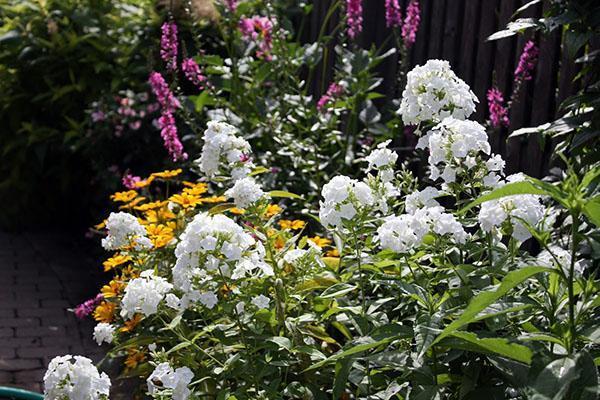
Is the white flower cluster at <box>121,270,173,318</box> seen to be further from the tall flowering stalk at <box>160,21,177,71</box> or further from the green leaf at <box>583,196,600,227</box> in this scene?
the tall flowering stalk at <box>160,21,177,71</box>

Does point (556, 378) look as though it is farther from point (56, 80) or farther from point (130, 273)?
point (56, 80)

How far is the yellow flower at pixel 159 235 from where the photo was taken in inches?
133

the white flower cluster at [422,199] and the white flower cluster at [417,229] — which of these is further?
the white flower cluster at [422,199]

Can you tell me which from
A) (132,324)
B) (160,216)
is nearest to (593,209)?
(132,324)

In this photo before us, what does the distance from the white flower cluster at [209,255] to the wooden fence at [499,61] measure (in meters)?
1.70

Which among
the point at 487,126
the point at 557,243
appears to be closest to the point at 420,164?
the point at 487,126

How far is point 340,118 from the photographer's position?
559 cm

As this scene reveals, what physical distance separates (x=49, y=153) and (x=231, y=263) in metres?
4.65

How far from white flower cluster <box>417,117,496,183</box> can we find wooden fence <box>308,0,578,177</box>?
1479 millimetres

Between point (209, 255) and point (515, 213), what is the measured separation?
684 millimetres

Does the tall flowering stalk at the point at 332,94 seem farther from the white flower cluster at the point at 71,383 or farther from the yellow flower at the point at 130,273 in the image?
the white flower cluster at the point at 71,383

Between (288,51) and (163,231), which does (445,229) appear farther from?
(288,51)

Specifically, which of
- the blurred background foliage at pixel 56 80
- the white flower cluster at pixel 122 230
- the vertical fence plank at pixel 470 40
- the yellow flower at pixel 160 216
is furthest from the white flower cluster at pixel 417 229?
the blurred background foliage at pixel 56 80

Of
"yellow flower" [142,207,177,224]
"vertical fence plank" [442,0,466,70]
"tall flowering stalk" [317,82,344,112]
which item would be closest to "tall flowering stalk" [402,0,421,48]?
"vertical fence plank" [442,0,466,70]
